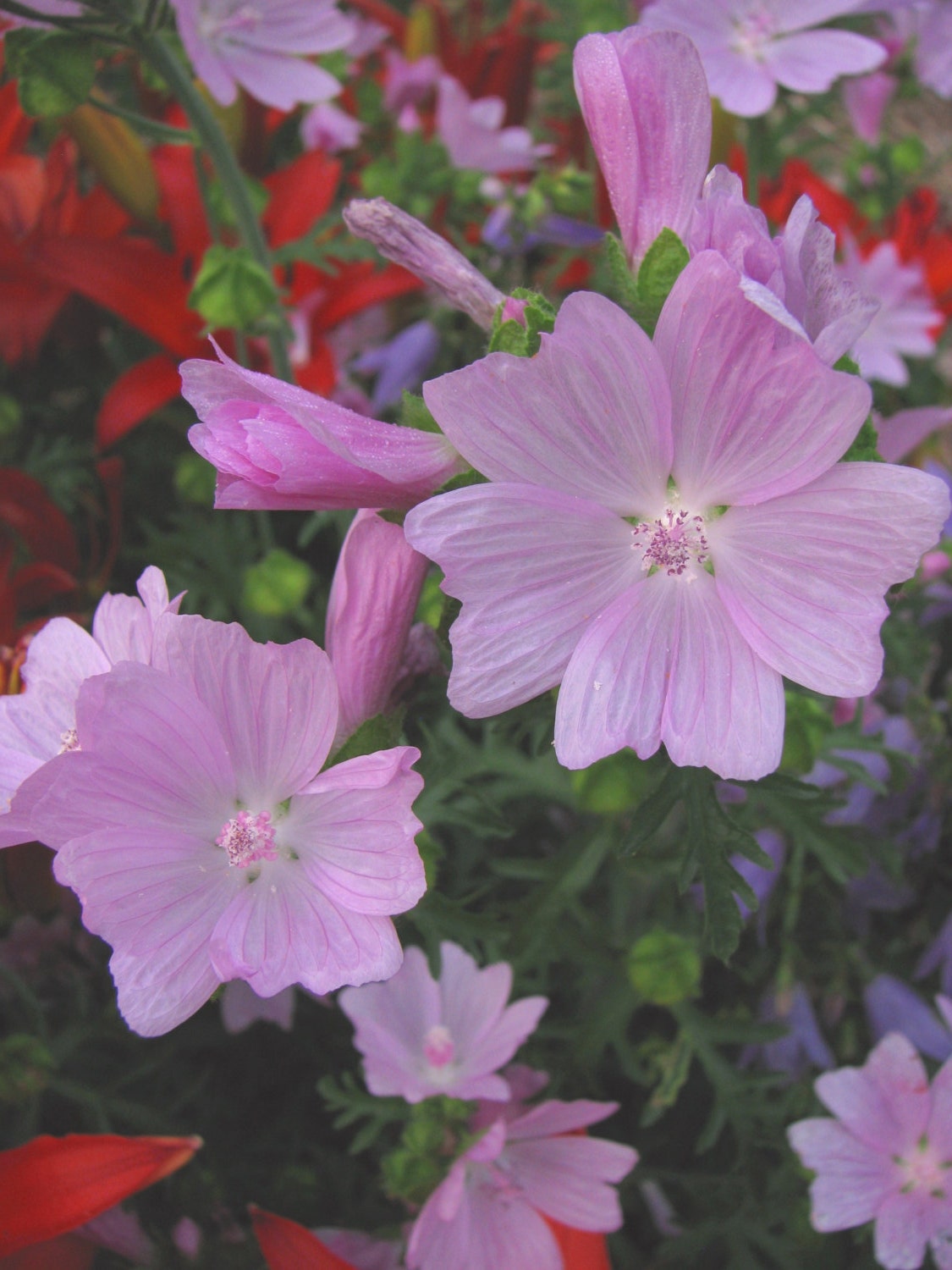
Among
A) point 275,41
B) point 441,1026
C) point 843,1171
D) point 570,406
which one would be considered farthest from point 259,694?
point 275,41

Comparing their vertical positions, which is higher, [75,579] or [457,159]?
[457,159]

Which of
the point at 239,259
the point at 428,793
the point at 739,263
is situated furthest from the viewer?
the point at 239,259

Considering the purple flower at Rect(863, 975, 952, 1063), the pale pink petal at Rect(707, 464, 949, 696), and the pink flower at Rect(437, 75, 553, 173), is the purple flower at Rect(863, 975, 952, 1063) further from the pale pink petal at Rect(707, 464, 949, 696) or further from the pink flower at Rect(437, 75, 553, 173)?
the pink flower at Rect(437, 75, 553, 173)

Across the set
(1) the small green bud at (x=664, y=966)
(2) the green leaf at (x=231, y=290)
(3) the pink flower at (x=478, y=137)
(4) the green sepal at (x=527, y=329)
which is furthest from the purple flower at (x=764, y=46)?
(1) the small green bud at (x=664, y=966)

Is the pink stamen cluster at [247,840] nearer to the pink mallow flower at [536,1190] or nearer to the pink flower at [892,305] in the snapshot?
the pink mallow flower at [536,1190]

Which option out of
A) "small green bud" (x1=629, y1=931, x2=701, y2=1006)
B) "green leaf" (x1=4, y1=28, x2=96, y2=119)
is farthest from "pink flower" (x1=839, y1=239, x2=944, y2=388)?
"green leaf" (x1=4, y1=28, x2=96, y2=119)

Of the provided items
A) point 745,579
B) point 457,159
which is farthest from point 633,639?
point 457,159

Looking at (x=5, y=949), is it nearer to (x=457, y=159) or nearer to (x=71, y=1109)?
(x=71, y=1109)
